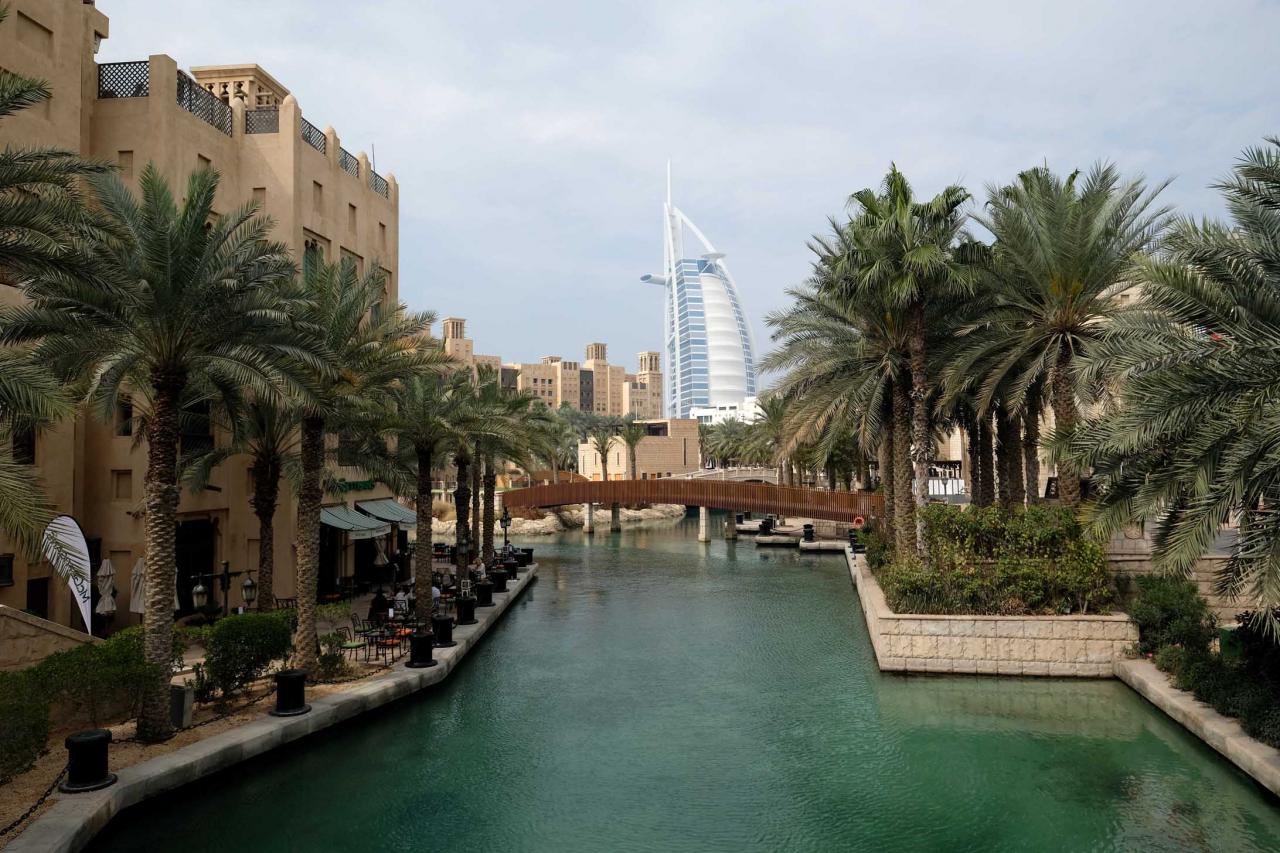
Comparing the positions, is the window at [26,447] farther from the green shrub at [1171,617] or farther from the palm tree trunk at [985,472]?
the palm tree trunk at [985,472]

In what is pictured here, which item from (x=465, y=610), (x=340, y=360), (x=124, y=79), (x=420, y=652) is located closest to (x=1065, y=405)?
(x=420, y=652)

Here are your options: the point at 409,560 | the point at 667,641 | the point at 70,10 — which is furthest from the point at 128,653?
the point at 409,560

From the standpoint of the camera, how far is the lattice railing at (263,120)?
75.6 feet

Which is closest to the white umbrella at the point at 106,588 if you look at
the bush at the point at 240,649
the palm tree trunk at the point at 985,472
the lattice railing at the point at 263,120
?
the bush at the point at 240,649

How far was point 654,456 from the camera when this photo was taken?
91500mm

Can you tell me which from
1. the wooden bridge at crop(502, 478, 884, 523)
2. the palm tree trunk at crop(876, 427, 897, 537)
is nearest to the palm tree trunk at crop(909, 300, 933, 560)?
the palm tree trunk at crop(876, 427, 897, 537)

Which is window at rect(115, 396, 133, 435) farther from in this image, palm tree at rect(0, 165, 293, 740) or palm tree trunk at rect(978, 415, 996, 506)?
palm tree trunk at rect(978, 415, 996, 506)

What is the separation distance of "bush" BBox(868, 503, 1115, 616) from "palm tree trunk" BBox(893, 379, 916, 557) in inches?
119

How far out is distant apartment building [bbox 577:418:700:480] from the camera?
290 ft

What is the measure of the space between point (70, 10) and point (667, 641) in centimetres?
1908

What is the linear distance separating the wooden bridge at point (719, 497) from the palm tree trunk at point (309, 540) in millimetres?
22677

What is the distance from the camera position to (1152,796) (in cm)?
1088

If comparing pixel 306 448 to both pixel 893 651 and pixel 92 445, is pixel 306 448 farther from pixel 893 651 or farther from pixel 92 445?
pixel 893 651

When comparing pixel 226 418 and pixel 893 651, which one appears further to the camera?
pixel 226 418
